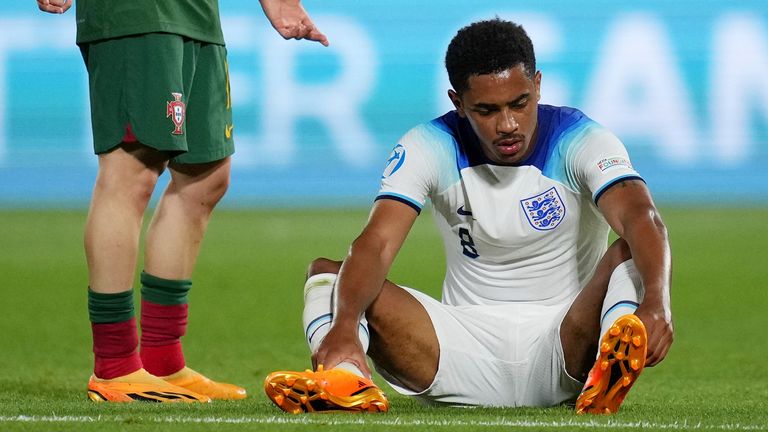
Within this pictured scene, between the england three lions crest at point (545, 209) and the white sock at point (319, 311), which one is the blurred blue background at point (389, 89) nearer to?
the england three lions crest at point (545, 209)

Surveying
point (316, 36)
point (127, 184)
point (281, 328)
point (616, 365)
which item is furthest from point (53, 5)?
point (281, 328)

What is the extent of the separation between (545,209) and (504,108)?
314mm

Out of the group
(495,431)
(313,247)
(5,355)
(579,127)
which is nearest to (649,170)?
(313,247)

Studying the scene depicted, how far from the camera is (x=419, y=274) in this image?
8.23 meters

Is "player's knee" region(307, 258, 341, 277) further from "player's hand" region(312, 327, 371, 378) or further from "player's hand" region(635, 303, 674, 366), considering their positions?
"player's hand" region(635, 303, 674, 366)

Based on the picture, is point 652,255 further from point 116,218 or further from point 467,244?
point 116,218

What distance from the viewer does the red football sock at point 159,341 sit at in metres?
3.99

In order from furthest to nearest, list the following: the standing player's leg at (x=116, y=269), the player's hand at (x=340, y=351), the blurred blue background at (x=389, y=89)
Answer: the blurred blue background at (x=389, y=89) → the standing player's leg at (x=116, y=269) → the player's hand at (x=340, y=351)

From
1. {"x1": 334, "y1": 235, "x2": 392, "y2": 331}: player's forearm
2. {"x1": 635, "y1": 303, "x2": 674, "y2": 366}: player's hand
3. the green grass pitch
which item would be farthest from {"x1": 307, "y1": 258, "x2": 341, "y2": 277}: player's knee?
{"x1": 635, "y1": 303, "x2": 674, "y2": 366}: player's hand

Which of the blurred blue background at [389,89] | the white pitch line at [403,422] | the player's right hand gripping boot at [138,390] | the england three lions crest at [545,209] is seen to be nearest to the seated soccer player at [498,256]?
the england three lions crest at [545,209]

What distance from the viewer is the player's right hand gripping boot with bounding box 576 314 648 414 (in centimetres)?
286

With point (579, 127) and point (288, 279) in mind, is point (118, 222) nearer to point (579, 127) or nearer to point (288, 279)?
point (579, 127)

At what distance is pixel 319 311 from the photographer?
10.9 feet

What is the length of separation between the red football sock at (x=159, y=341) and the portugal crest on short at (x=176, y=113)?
560mm
